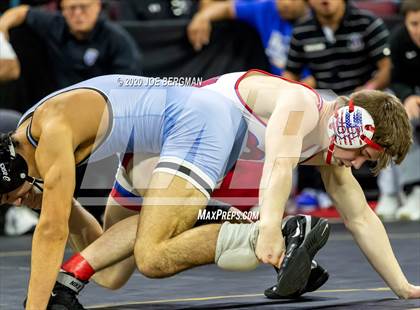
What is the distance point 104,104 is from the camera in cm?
436

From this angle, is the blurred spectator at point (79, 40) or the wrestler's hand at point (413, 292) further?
the blurred spectator at point (79, 40)

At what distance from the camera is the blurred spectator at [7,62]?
300 inches

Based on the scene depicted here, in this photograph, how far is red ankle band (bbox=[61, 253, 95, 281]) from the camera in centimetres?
447

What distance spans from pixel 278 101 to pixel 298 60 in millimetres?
3963

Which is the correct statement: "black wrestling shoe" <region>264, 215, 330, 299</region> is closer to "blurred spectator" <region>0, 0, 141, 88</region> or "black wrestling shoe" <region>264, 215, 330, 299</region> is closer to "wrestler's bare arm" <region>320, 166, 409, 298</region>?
"wrestler's bare arm" <region>320, 166, 409, 298</region>

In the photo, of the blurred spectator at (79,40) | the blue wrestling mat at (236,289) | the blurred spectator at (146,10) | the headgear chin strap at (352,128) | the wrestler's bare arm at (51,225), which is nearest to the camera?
the wrestler's bare arm at (51,225)

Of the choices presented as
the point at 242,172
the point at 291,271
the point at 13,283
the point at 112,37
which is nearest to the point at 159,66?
the point at 112,37

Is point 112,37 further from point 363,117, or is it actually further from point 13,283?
point 363,117

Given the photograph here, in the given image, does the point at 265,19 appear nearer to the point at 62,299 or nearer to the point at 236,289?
the point at 236,289

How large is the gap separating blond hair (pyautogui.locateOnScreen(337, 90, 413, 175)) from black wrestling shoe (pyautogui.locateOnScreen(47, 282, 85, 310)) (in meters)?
1.24

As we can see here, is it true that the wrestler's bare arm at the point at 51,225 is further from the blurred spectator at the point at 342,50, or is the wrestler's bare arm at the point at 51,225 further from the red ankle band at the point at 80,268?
the blurred spectator at the point at 342,50

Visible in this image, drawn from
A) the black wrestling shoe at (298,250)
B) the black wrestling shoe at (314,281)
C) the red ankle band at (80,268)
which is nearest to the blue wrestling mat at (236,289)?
the black wrestling shoe at (314,281)

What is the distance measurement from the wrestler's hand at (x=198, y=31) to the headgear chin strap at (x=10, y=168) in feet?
14.2

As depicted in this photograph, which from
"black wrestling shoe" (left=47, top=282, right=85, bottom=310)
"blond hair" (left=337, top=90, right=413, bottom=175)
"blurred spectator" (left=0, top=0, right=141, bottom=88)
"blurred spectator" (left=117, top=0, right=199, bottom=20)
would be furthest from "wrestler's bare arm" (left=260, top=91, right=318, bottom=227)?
"blurred spectator" (left=117, top=0, right=199, bottom=20)
